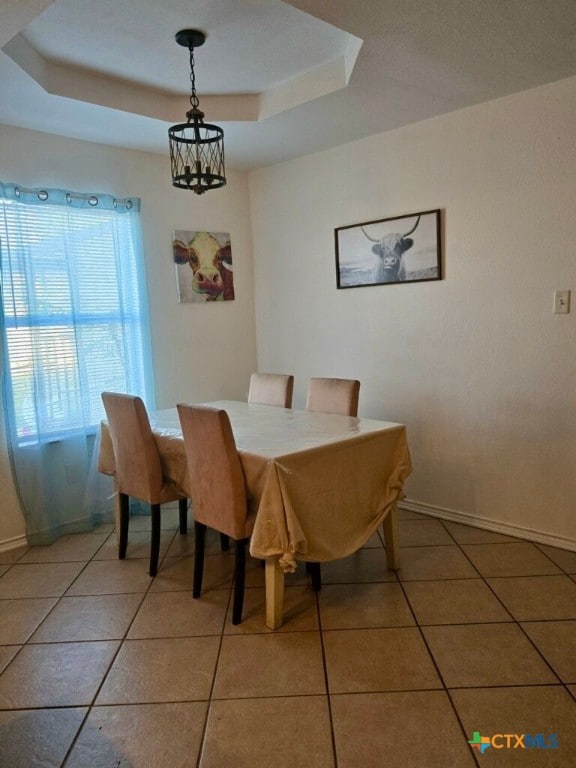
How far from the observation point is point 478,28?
1955mm

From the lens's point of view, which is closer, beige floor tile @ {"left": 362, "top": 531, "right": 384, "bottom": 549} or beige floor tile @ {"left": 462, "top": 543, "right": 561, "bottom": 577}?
beige floor tile @ {"left": 462, "top": 543, "right": 561, "bottom": 577}

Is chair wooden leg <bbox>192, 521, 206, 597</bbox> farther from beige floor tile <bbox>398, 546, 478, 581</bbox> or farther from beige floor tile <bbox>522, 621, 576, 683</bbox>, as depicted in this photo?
beige floor tile <bbox>522, 621, 576, 683</bbox>

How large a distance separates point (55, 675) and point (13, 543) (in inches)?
52.6

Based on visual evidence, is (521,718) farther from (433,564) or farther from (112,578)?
(112,578)

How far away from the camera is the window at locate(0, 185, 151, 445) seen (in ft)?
9.39

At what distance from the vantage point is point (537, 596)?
2232mm

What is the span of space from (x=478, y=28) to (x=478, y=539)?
95.0 inches

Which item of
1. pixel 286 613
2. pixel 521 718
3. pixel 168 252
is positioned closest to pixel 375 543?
pixel 286 613

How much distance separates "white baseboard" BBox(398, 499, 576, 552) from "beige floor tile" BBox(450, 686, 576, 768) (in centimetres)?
112

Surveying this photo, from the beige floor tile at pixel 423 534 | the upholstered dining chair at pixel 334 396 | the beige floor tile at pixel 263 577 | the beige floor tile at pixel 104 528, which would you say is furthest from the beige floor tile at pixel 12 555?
the beige floor tile at pixel 423 534

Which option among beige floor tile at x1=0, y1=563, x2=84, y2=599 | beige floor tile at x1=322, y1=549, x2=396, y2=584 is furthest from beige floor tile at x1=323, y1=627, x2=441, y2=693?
beige floor tile at x1=0, y1=563, x2=84, y2=599

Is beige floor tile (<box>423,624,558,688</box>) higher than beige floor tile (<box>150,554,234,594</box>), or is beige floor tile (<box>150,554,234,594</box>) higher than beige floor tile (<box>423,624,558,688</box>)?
beige floor tile (<box>423,624,558,688</box>)

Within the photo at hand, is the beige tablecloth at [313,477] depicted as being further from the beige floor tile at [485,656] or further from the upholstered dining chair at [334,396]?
the beige floor tile at [485,656]

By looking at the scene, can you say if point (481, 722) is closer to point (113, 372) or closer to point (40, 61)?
point (113, 372)
